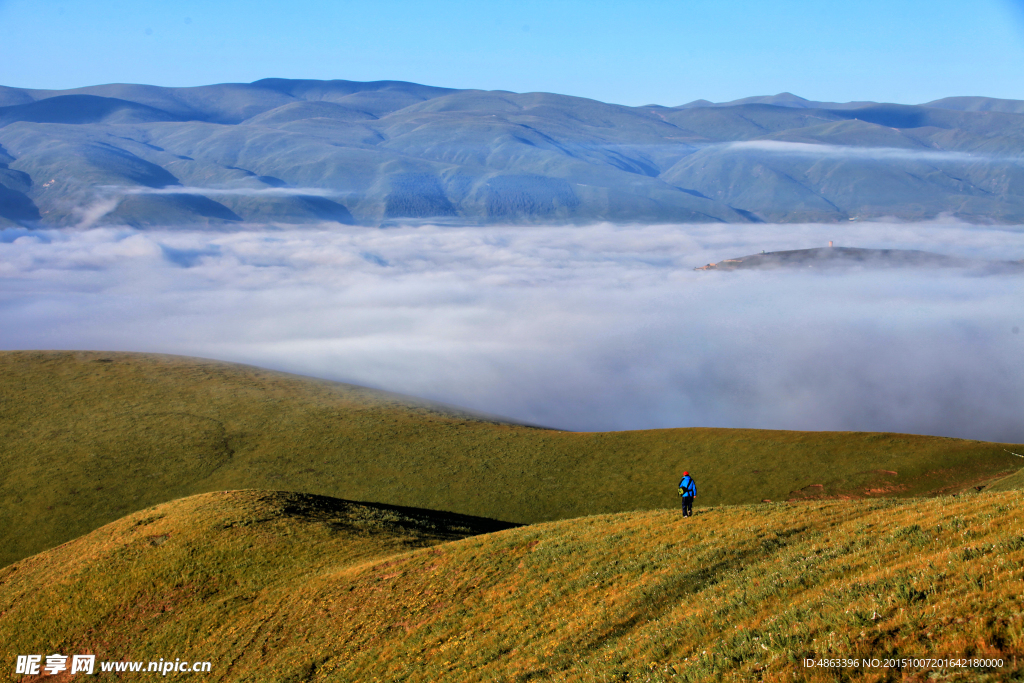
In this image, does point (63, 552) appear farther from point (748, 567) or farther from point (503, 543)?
point (748, 567)

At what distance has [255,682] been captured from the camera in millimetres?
24594

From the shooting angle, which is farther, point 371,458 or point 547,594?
point 371,458

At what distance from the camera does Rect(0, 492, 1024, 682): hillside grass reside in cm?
1313

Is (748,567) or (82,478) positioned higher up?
(748,567)

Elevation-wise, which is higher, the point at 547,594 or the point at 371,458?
the point at 547,594

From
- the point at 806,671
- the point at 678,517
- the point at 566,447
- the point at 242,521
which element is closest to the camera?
the point at 806,671

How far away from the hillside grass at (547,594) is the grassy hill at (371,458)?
24.3 metres

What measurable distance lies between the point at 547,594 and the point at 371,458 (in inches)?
2361

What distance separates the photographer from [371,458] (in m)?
80.8

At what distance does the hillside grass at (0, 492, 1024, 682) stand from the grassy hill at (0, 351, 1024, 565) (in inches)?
956

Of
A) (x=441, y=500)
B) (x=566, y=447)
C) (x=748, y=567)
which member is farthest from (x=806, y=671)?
(x=566, y=447)

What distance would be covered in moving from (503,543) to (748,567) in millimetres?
13118

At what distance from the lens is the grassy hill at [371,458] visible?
2547 inches

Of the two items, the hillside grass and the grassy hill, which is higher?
the hillside grass
